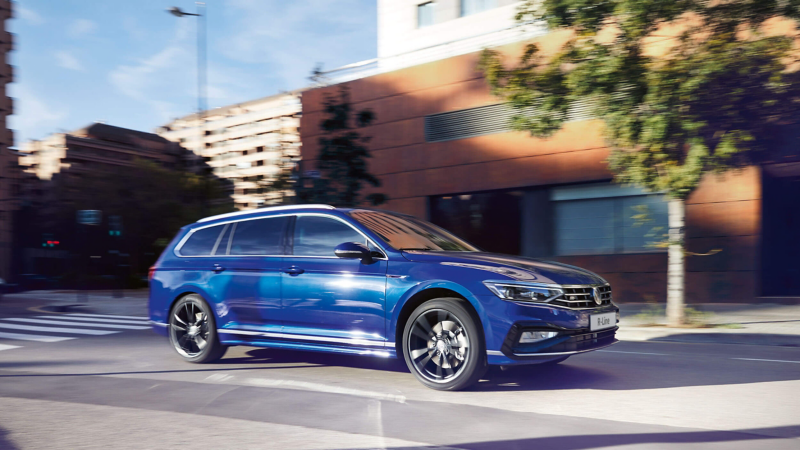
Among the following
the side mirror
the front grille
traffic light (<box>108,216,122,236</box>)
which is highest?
traffic light (<box>108,216,122,236</box>)

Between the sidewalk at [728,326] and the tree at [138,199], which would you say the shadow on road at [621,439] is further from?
the tree at [138,199]

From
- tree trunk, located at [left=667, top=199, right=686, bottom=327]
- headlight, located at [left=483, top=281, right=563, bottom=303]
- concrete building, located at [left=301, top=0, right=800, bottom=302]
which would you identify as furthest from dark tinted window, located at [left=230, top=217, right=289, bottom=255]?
concrete building, located at [left=301, top=0, right=800, bottom=302]

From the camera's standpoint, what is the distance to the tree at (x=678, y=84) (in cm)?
1058

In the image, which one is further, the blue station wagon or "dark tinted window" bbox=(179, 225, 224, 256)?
"dark tinted window" bbox=(179, 225, 224, 256)

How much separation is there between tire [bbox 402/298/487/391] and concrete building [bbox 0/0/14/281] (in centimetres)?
5383

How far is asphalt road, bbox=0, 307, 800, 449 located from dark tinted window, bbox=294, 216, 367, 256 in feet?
4.11

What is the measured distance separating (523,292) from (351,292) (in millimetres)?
1652

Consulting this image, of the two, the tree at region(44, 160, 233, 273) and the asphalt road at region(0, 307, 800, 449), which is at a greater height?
the tree at region(44, 160, 233, 273)

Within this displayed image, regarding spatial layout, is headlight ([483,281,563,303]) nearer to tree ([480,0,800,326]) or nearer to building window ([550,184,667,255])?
tree ([480,0,800,326])

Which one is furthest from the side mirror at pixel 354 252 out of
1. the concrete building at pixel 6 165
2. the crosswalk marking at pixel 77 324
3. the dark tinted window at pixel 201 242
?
the concrete building at pixel 6 165

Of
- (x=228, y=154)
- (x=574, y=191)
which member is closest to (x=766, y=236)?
(x=574, y=191)

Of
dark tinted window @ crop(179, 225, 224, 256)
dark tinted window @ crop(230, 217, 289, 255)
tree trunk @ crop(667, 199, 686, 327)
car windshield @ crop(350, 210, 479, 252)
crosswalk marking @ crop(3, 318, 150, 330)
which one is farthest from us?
crosswalk marking @ crop(3, 318, 150, 330)

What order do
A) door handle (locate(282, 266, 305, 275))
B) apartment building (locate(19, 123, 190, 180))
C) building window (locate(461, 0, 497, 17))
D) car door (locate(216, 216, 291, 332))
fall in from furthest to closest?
apartment building (locate(19, 123, 190, 180)) < building window (locate(461, 0, 497, 17)) < car door (locate(216, 216, 291, 332)) < door handle (locate(282, 266, 305, 275))

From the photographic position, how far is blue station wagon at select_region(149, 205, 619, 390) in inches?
223
